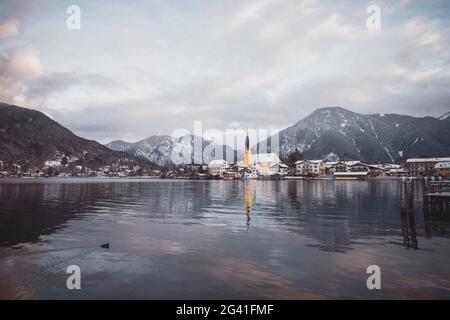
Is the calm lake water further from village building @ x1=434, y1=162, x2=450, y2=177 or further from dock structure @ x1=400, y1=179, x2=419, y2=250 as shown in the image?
village building @ x1=434, y1=162, x2=450, y2=177

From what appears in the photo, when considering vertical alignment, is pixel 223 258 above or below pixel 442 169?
below

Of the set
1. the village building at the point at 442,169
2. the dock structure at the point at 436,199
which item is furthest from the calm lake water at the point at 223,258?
the village building at the point at 442,169

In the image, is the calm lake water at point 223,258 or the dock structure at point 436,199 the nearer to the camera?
the calm lake water at point 223,258

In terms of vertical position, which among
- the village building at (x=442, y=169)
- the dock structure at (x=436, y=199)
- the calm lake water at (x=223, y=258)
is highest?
the village building at (x=442, y=169)

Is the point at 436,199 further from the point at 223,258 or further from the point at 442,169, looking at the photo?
the point at 442,169

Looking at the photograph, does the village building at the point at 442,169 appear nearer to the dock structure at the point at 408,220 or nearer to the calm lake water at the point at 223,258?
the dock structure at the point at 408,220

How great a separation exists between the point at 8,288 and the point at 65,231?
13884mm

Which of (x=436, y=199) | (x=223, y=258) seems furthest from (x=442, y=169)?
(x=223, y=258)

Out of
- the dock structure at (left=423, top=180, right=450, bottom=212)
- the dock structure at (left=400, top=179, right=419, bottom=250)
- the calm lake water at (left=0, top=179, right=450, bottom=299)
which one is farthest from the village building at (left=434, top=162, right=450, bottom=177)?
the calm lake water at (left=0, top=179, right=450, bottom=299)

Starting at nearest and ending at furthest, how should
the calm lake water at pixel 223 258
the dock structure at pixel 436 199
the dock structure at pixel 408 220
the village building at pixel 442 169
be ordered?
the calm lake water at pixel 223 258, the dock structure at pixel 408 220, the dock structure at pixel 436 199, the village building at pixel 442 169

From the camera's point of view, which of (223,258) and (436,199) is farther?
(436,199)

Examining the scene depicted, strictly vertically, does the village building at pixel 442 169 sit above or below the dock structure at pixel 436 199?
above

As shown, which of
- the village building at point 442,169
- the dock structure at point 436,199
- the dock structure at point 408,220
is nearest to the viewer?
the dock structure at point 408,220
